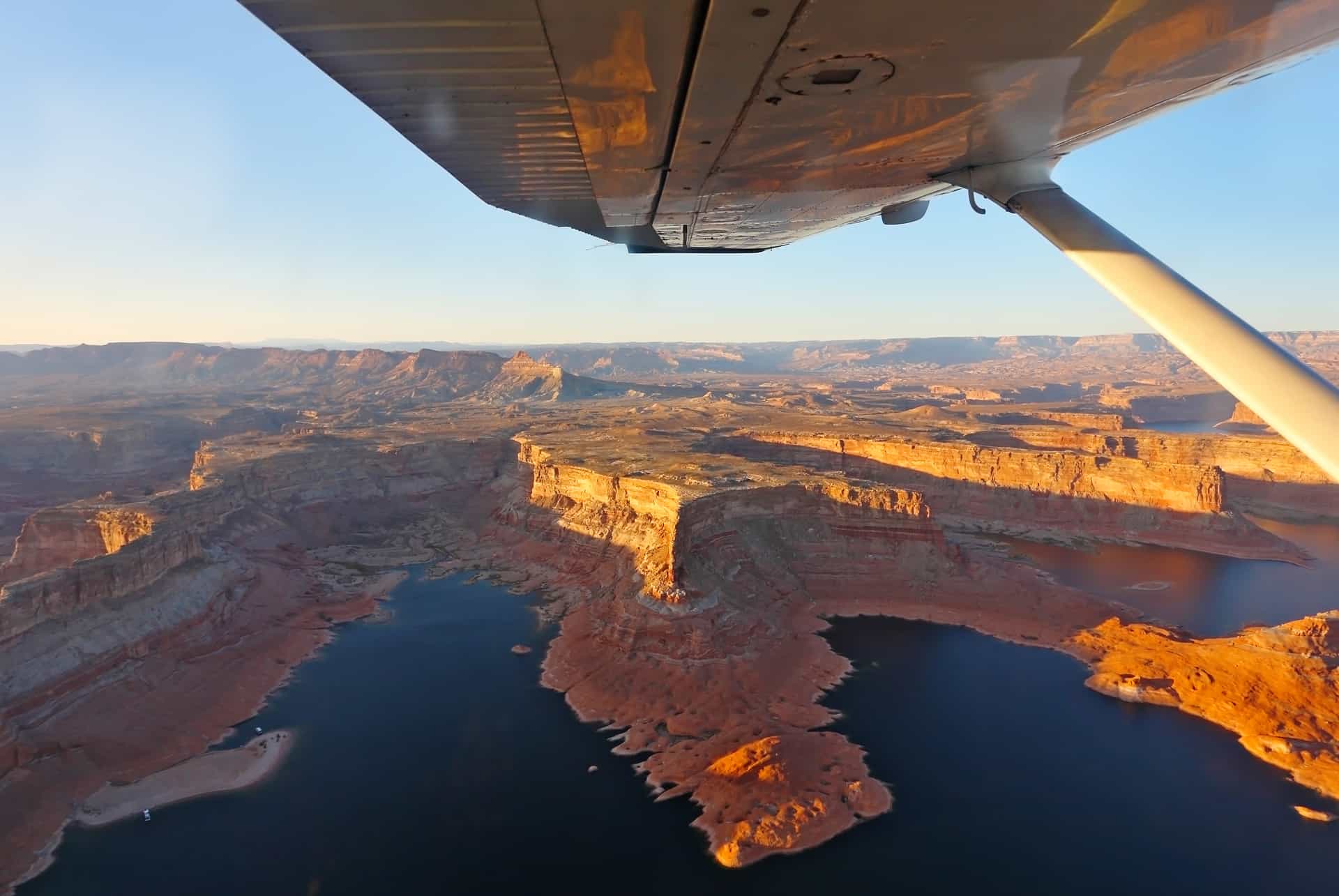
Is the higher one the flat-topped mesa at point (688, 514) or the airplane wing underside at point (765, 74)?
the airplane wing underside at point (765, 74)

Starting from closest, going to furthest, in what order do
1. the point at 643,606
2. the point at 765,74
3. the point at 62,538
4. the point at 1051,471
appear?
the point at 765,74 → the point at 643,606 → the point at 62,538 → the point at 1051,471

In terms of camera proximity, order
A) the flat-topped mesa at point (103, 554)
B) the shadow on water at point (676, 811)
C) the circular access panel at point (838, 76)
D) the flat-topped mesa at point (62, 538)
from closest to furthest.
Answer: the circular access panel at point (838, 76), the shadow on water at point (676, 811), the flat-topped mesa at point (103, 554), the flat-topped mesa at point (62, 538)

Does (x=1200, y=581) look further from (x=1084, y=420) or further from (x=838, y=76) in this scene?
(x=838, y=76)

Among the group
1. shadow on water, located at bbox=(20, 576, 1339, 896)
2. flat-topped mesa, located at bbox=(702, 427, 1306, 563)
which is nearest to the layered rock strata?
flat-topped mesa, located at bbox=(702, 427, 1306, 563)

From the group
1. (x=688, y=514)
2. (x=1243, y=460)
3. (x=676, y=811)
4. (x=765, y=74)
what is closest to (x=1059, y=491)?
(x=1243, y=460)

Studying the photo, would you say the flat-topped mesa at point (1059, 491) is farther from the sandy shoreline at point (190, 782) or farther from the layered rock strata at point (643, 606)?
the sandy shoreline at point (190, 782)

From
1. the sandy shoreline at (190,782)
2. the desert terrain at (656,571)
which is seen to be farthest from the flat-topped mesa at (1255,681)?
the sandy shoreline at (190,782)

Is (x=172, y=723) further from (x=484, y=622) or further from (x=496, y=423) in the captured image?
(x=496, y=423)

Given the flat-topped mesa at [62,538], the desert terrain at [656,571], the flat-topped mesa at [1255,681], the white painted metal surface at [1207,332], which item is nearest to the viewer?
the white painted metal surface at [1207,332]
